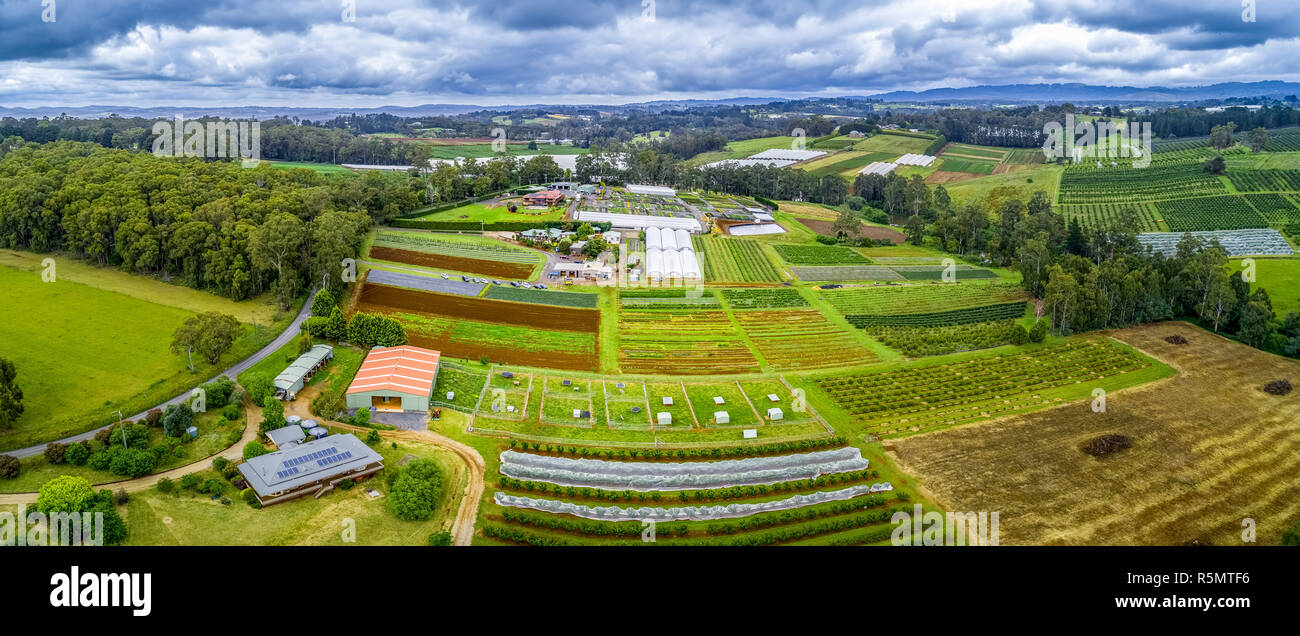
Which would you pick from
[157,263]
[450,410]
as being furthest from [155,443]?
[157,263]

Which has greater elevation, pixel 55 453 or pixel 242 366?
pixel 242 366

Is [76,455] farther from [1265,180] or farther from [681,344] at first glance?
[1265,180]

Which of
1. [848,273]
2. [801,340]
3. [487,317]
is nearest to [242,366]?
[487,317]

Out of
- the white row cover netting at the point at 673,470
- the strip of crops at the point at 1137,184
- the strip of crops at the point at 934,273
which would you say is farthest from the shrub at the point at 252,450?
the strip of crops at the point at 1137,184

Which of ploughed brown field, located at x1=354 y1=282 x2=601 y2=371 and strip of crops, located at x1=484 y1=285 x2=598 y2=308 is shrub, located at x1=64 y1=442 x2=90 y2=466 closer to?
ploughed brown field, located at x1=354 y1=282 x2=601 y2=371

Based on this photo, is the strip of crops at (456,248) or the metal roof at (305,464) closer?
the metal roof at (305,464)

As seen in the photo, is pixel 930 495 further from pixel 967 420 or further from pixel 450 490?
pixel 450 490

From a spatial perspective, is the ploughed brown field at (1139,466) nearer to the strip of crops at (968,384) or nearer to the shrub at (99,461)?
the strip of crops at (968,384)
